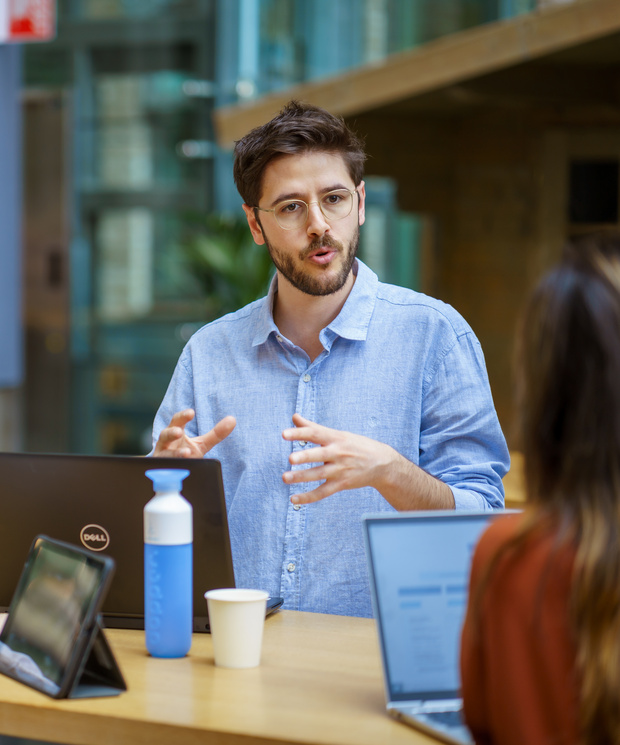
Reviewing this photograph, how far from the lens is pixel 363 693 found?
4.42ft

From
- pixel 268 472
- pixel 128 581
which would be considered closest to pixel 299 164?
pixel 268 472

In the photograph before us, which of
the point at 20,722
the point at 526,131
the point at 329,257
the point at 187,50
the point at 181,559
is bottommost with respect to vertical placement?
the point at 20,722

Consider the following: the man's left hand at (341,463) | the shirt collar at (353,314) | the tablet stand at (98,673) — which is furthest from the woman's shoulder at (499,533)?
the shirt collar at (353,314)

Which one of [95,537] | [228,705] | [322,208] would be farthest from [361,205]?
[228,705]

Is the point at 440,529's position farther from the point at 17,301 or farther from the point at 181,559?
the point at 17,301

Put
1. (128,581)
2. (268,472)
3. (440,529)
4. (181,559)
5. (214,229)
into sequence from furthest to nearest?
1. (214,229)
2. (268,472)
3. (128,581)
4. (181,559)
5. (440,529)

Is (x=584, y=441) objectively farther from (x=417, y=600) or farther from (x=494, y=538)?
(x=417, y=600)

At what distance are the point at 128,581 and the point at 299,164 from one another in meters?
0.90

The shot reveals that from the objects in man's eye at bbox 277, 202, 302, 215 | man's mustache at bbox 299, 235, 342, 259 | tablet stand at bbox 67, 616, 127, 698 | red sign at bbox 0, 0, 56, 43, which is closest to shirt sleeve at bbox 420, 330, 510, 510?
man's mustache at bbox 299, 235, 342, 259

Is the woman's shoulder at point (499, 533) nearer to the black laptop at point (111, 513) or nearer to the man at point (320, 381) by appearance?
the black laptop at point (111, 513)

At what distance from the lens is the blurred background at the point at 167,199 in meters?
5.50

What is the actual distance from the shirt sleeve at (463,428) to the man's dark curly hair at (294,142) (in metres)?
0.45

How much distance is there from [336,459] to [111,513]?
1.22 feet

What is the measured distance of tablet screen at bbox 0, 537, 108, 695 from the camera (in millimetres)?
1330
